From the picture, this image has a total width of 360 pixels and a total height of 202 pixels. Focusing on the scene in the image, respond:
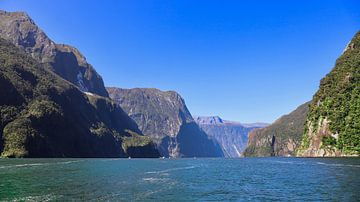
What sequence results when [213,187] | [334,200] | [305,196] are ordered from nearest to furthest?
[334,200], [305,196], [213,187]

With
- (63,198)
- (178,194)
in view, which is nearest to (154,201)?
(178,194)

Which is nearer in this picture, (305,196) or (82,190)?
(305,196)

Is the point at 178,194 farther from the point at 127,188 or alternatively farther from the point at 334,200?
the point at 334,200

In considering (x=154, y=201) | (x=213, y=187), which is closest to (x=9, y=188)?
(x=154, y=201)

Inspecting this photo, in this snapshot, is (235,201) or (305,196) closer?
(235,201)

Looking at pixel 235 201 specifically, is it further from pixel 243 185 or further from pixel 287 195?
pixel 243 185

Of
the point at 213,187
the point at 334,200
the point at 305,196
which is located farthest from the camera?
the point at 213,187

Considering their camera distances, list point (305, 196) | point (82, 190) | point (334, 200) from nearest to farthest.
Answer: point (334, 200) < point (305, 196) < point (82, 190)

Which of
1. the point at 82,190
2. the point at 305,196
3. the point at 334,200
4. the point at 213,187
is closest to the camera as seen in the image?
the point at 334,200
